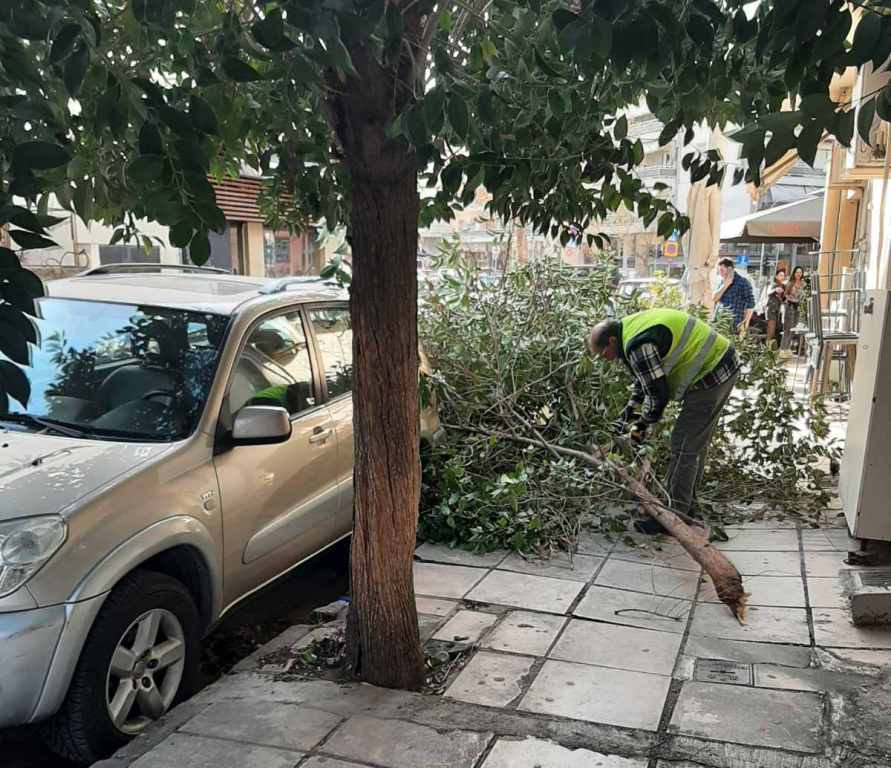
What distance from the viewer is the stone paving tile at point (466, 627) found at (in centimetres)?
416

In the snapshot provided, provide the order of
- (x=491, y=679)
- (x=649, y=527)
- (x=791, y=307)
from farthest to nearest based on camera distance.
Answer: (x=791, y=307)
(x=649, y=527)
(x=491, y=679)

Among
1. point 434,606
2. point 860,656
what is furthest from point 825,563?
point 434,606

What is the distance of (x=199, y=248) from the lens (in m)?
2.15

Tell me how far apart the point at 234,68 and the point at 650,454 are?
4.34 meters

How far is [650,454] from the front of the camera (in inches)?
229

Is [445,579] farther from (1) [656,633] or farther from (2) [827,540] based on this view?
(2) [827,540]

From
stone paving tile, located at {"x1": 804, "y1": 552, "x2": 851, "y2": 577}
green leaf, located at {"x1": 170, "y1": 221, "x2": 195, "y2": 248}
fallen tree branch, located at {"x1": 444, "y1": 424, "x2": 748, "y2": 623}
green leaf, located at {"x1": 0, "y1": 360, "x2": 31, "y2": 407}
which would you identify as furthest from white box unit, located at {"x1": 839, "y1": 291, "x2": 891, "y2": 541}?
green leaf, located at {"x1": 0, "y1": 360, "x2": 31, "y2": 407}

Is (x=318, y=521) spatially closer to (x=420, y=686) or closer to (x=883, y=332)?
(x=420, y=686)

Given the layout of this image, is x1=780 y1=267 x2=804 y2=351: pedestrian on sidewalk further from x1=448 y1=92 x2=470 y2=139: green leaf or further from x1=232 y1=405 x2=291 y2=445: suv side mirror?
x1=448 y1=92 x2=470 y2=139: green leaf

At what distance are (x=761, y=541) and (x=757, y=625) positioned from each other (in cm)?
144

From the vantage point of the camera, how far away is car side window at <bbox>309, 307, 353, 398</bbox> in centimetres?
503

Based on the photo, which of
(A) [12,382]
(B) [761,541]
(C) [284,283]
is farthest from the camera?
(B) [761,541]

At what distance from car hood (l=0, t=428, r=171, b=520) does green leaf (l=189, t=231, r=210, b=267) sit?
1.45 metres

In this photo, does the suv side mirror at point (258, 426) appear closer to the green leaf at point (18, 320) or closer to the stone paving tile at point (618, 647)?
the stone paving tile at point (618, 647)
